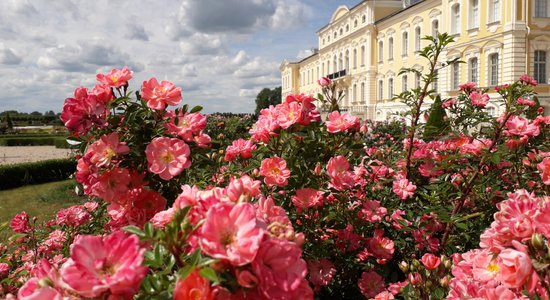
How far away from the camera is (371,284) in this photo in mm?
1762

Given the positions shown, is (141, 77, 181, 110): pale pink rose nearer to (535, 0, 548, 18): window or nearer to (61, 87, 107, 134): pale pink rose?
(61, 87, 107, 134): pale pink rose

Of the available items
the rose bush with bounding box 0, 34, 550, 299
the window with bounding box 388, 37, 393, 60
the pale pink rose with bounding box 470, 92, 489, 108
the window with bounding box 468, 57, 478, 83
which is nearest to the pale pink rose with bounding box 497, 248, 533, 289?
the rose bush with bounding box 0, 34, 550, 299

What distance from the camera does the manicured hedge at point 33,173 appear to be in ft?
36.2

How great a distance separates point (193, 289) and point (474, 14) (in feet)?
75.7

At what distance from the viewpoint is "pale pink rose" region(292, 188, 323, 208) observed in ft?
5.24

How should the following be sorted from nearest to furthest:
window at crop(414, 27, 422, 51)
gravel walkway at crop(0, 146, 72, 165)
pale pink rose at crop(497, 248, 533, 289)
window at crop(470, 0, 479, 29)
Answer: pale pink rose at crop(497, 248, 533, 289), gravel walkway at crop(0, 146, 72, 165), window at crop(470, 0, 479, 29), window at crop(414, 27, 422, 51)

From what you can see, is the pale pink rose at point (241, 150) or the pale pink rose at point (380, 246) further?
the pale pink rose at point (241, 150)

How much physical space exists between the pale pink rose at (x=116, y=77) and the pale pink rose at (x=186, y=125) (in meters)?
0.21

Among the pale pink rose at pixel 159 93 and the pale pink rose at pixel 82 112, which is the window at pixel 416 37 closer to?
the pale pink rose at pixel 159 93

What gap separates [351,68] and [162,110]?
34.2m

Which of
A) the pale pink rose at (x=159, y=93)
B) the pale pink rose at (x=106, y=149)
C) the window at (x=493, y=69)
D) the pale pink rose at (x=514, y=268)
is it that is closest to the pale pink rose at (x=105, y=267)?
the pale pink rose at (x=514, y=268)

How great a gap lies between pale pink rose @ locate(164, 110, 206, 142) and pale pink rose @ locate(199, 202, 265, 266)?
0.83 meters

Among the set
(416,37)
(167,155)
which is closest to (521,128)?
(167,155)

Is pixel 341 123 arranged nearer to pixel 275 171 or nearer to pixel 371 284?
pixel 275 171
